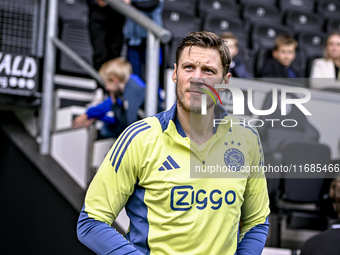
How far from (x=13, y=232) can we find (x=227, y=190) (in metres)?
2.24

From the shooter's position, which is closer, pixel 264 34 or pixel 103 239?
pixel 103 239

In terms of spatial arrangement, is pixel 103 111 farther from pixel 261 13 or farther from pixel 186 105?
pixel 261 13

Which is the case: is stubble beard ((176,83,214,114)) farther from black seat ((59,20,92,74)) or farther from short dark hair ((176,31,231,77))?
black seat ((59,20,92,74))

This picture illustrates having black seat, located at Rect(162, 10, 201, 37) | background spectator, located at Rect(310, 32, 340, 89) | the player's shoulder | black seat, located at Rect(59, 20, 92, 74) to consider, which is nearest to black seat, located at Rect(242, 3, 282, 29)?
black seat, located at Rect(162, 10, 201, 37)

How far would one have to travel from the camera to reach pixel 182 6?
223 inches

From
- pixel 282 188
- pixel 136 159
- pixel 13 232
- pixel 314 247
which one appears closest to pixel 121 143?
pixel 136 159

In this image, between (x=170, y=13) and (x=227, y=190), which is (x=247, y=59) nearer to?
(x=170, y=13)

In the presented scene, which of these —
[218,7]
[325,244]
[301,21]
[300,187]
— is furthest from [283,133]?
[301,21]

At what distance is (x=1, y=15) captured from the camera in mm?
3271

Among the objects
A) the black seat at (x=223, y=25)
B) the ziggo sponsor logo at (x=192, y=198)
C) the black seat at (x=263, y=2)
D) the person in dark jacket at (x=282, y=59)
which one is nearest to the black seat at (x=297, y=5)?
the black seat at (x=263, y=2)

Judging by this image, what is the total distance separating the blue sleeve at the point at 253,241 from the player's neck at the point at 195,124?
14.5 inches

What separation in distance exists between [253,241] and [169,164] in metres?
0.41

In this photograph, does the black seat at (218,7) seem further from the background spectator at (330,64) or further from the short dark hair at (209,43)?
the short dark hair at (209,43)

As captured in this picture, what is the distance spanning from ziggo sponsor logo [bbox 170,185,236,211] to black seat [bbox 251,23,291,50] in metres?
4.57
